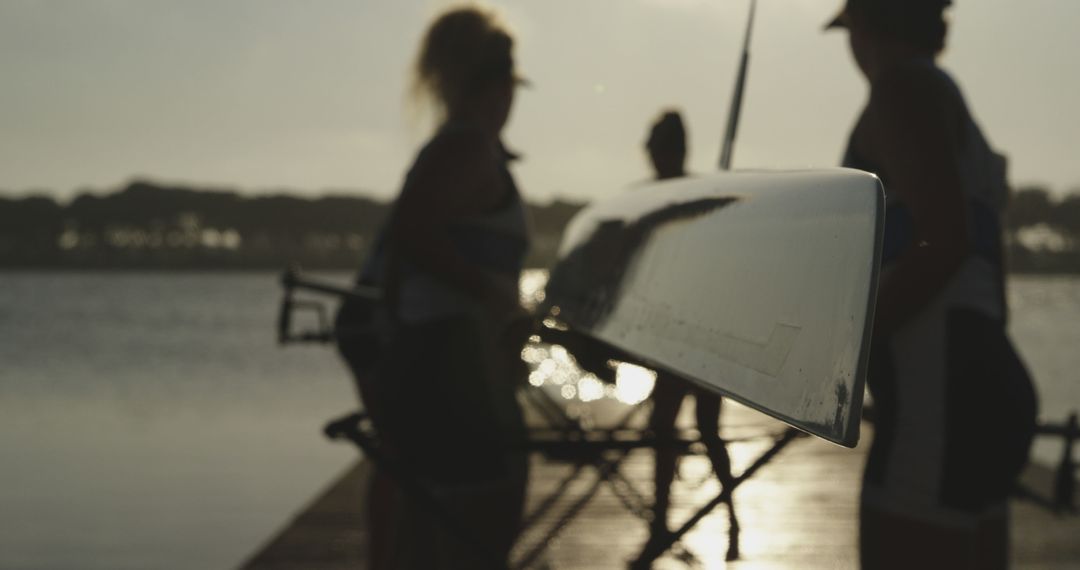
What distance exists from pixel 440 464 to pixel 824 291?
1.30 m

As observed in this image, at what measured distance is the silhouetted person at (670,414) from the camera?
66.1 inches

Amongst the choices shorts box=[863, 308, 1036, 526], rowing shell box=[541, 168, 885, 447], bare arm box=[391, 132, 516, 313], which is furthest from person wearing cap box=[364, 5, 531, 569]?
shorts box=[863, 308, 1036, 526]

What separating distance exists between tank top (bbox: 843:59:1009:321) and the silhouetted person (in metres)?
0.44

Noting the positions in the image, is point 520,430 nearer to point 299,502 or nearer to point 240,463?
point 299,502

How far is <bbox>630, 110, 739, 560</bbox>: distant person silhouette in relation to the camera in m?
1.68

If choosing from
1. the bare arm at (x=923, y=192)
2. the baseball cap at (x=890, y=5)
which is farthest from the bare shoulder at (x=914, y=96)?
the baseball cap at (x=890, y=5)

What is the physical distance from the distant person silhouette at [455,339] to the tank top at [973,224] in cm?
77

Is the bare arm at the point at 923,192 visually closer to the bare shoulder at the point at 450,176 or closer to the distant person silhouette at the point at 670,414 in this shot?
the distant person silhouette at the point at 670,414

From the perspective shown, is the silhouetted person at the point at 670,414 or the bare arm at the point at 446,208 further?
the bare arm at the point at 446,208

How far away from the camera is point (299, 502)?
12.5 meters

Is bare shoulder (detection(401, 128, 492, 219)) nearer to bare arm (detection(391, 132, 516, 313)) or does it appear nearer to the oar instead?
bare arm (detection(391, 132, 516, 313))

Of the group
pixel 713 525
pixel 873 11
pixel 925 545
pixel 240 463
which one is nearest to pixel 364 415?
pixel 925 545

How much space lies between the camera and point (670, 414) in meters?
2.38

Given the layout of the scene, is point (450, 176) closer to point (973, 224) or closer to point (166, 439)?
point (973, 224)
